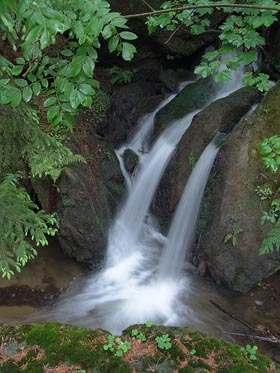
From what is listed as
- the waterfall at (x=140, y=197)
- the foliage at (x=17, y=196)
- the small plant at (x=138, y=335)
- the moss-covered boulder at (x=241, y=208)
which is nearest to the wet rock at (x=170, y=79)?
the waterfall at (x=140, y=197)

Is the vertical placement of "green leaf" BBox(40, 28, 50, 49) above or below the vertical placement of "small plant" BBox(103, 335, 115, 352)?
above

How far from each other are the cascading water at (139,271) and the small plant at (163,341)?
6.66ft

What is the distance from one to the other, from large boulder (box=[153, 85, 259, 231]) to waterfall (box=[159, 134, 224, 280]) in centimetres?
21

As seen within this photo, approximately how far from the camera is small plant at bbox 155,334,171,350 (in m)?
2.84

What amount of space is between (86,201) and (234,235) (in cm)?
263

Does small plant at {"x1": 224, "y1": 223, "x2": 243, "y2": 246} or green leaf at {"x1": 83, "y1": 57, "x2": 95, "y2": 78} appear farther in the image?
small plant at {"x1": 224, "y1": 223, "x2": 243, "y2": 246}

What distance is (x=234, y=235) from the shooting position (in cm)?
538

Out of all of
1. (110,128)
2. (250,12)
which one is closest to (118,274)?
(110,128)

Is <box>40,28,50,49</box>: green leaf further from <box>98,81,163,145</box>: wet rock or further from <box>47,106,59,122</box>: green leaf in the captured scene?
<box>98,81,163,145</box>: wet rock

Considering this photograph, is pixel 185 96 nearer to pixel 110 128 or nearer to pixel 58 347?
pixel 110 128

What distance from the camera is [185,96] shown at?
28.6 feet

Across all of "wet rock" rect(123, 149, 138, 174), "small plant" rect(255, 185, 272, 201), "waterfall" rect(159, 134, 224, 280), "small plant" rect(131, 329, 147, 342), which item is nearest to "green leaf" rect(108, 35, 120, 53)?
"small plant" rect(131, 329, 147, 342)

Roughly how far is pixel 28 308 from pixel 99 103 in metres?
4.76

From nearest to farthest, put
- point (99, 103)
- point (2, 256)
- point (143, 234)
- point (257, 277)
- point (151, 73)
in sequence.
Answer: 1. point (2, 256)
2. point (257, 277)
3. point (143, 234)
4. point (99, 103)
5. point (151, 73)
